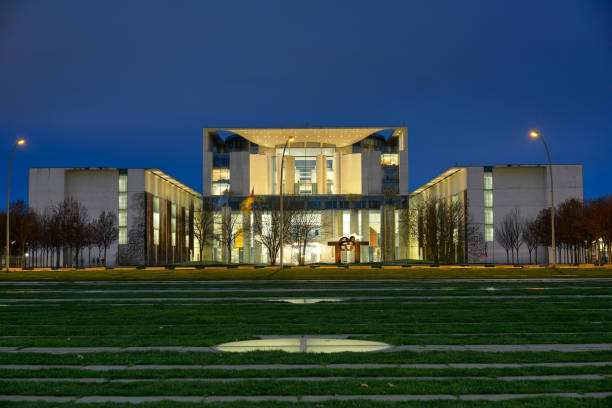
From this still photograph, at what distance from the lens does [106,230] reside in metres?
77.1

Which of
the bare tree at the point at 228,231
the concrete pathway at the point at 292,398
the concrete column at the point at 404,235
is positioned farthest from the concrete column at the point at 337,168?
the concrete pathway at the point at 292,398

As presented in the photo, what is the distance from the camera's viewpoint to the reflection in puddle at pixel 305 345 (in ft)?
35.3

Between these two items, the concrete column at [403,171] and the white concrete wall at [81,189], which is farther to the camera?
the concrete column at [403,171]

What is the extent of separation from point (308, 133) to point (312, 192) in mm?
10332

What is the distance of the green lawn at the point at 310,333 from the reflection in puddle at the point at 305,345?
48 centimetres

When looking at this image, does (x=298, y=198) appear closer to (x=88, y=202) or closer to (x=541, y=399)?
(x=88, y=202)

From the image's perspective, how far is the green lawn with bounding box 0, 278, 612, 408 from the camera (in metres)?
7.67

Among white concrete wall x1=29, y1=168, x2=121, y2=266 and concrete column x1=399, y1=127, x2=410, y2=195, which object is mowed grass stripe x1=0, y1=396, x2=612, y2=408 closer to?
white concrete wall x1=29, y1=168, x2=121, y2=266

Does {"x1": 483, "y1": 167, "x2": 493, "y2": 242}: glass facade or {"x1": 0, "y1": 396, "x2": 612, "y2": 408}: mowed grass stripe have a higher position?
{"x1": 483, "y1": 167, "x2": 493, "y2": 242}: glass facade

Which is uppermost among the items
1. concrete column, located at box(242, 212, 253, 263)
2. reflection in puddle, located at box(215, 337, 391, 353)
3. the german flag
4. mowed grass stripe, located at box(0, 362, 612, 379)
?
the german flag

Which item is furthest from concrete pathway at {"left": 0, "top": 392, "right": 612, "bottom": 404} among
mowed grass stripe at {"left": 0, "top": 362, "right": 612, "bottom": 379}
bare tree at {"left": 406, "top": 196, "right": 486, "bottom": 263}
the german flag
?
the german flag

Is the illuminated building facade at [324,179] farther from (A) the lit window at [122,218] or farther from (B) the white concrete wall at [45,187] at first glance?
(B) the white concrete wall at [45,187]

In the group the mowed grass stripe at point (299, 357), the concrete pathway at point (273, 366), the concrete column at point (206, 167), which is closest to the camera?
the concrete pathway at point (273, 366)

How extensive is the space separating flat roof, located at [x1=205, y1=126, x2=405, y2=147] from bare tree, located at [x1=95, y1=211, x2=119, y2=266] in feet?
92.4
